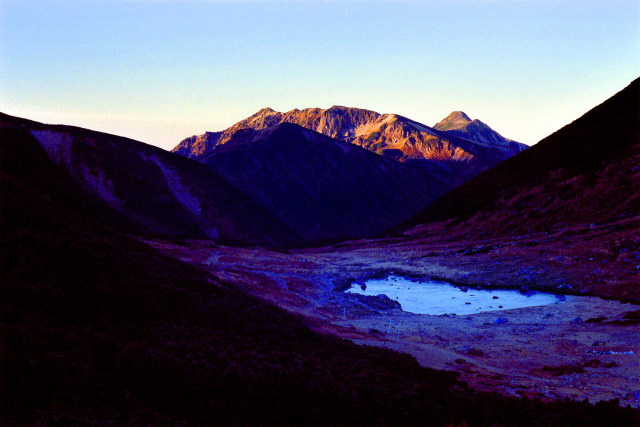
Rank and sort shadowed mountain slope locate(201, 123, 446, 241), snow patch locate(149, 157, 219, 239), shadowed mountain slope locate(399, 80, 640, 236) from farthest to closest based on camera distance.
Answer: shadowed mountain slope locate(201, 123, 446, 241) → snow patch locate(149, 157, 219, 239) → shadowed mountain slope locate(399, 80, 640, 236)

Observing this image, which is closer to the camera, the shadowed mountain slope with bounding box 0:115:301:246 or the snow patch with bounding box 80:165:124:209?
the shadowed mountain slope with bounding box 0:115:301:246

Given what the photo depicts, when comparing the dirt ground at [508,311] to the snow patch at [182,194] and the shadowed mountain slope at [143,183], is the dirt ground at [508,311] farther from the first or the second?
the snow patch at [182,194]

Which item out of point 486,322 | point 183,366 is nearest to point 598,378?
point 486,322

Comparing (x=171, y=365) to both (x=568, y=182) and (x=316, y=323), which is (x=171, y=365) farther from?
(x=568, y=182)

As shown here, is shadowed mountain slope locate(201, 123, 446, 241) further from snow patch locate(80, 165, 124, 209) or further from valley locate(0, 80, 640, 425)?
valley locate(0, 80, 640, 425)

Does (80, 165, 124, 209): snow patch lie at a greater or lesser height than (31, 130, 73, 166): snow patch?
lesser

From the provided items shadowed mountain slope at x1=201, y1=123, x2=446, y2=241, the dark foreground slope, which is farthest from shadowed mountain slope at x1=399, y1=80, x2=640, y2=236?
shadowed mountain slope at x1=201, y1=123, x2=446, y2=241

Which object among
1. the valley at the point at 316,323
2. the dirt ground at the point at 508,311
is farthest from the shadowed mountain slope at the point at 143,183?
the dirt ground at the point at 508,311

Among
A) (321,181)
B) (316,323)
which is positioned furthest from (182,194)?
(321,181)

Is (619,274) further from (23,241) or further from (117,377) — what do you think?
(23,241)
